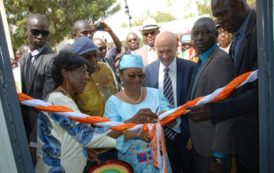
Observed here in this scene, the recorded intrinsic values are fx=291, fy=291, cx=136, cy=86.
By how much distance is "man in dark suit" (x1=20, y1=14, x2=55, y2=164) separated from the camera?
9.84 feet

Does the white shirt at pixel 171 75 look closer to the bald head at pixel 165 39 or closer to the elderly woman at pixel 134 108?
the bald head at pixel 165 39

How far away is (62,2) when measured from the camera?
44.3 feet

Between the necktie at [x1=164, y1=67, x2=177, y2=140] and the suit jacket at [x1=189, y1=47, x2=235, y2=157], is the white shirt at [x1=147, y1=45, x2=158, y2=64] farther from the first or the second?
the suit jacket at [x1=189, y1=47, x2=235, y2=157]

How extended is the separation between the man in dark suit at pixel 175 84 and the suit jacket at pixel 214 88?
458 mm

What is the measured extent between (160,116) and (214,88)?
52 cm

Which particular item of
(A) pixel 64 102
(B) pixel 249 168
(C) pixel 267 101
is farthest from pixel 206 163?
(A) pixel 64 102

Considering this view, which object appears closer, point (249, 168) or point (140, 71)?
point (249, 168)

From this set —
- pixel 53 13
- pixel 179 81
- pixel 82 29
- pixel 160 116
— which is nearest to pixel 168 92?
pixel 179 81

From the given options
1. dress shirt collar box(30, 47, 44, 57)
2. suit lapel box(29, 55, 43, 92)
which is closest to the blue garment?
suit lapel box(29, 55, 43, 92)

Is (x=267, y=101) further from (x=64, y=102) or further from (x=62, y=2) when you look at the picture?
(x=62, y=2)

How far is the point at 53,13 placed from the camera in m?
13.4

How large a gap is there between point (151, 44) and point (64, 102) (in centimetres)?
313

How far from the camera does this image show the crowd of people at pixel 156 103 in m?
2.08

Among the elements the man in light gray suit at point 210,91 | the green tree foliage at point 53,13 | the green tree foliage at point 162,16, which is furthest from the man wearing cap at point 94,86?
the green tree foliage at point 162,16
